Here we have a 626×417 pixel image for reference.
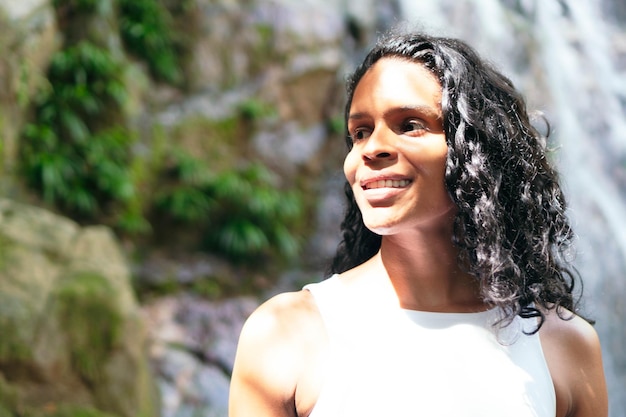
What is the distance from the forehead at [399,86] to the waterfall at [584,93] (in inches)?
233

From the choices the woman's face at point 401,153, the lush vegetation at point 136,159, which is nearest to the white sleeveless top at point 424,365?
the woman's face at point 401,153

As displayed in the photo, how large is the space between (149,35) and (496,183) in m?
7.38

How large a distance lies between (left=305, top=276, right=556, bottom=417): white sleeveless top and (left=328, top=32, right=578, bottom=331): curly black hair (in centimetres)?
9

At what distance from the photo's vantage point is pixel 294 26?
9.00 metres

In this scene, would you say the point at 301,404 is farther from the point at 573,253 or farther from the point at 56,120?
the point at 56,120

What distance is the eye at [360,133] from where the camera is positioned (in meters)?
1.60

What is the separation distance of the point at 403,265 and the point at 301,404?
40 centimetres

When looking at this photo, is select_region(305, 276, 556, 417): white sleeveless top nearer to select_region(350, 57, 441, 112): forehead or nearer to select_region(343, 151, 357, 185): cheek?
select_region(343, 151, 357, 185): cheek

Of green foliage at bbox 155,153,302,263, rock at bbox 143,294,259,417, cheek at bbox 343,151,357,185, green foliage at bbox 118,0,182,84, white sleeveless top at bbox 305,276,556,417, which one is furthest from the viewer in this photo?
green foliage at bbox 118,0,182,84

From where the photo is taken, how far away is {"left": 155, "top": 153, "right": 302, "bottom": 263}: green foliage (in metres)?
7.89

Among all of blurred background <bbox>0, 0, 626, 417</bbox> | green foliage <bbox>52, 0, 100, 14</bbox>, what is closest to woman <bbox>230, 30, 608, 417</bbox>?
blurred background <bbox>0, 0, 626, 417</bbox>

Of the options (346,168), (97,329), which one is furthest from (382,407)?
(97,329)

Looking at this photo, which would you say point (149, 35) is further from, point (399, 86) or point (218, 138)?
point (399, 86)

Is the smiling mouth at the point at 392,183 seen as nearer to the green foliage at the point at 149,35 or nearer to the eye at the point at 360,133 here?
the eye at the point at 360,133
